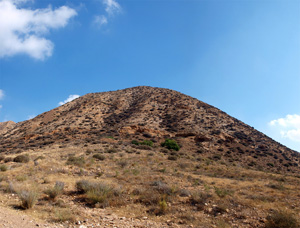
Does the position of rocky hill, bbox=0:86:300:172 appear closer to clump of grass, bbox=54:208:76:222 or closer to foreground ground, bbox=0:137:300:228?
foreground ground, bbox=0:137:300:228

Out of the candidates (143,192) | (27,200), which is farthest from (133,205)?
(27,200)

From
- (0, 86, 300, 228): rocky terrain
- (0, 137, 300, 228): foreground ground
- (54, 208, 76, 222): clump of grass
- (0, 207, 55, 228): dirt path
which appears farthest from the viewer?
(0, 86, 300, 228): rocky terrain

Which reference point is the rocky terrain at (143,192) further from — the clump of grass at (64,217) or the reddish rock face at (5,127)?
the reddish rock face at (5,127)

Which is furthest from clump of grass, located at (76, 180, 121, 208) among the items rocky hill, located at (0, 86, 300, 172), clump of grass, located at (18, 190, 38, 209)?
rocky hill, located at (0, 86, 300, 172)

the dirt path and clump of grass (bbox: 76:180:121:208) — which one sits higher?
clump of grass (bbox: 76:180:121:208)

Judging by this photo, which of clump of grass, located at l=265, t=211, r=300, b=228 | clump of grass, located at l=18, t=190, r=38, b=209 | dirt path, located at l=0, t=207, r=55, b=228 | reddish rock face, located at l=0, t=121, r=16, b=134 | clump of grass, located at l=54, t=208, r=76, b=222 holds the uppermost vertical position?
reddish rock face, located at l=0, t=121, r=16, b=134

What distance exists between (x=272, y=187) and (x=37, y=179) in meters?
13.3

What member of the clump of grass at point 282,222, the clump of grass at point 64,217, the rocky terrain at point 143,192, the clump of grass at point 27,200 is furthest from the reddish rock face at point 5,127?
the clump of grass at point 282,222

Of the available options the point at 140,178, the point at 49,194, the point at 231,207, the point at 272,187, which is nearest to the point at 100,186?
the point at 49,194

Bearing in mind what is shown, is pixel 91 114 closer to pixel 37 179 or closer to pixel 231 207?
pixel 37 179

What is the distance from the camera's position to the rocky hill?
1161 inches

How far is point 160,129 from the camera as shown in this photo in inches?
1441

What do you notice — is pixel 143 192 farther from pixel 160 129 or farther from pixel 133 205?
pixel 160 129

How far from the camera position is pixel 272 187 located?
10484 millimetres
